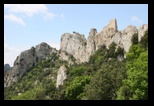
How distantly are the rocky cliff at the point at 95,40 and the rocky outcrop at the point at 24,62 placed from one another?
432 inches

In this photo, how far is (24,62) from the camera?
125062 mm

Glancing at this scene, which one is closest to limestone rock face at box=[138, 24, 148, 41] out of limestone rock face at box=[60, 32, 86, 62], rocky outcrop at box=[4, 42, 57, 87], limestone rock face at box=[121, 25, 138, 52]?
limestone rock face at box=[121, 25, 138, 52]

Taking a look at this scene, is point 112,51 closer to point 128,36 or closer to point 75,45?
point 128,36

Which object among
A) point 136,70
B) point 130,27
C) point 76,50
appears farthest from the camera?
point 76,50

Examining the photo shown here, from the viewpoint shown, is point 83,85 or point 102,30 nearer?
point 83,85

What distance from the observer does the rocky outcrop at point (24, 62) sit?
408 ft

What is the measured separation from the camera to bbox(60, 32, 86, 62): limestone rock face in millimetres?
104600
